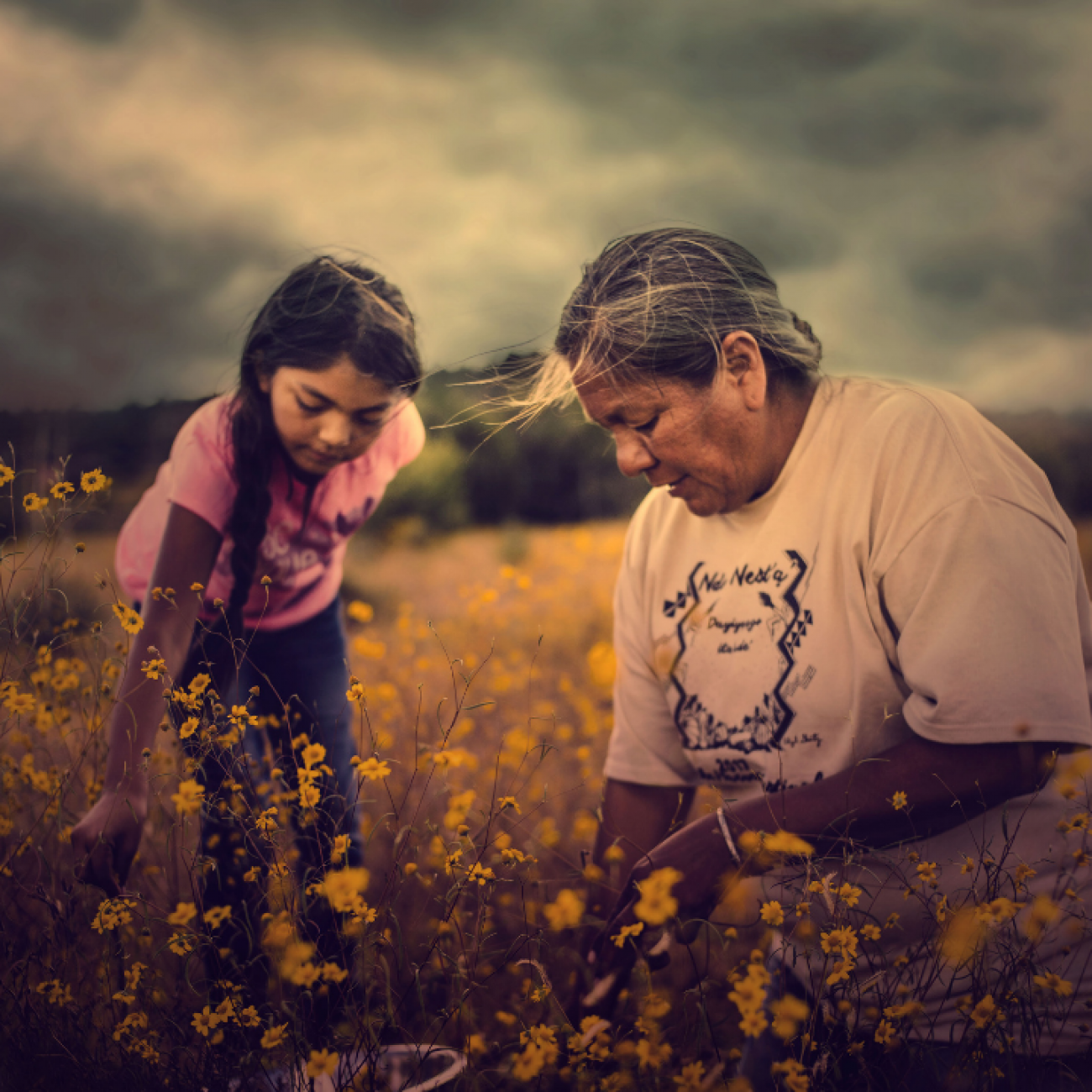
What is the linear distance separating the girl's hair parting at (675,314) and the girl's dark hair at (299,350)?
45cm

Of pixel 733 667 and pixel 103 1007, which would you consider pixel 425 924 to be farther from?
pixel 733 667

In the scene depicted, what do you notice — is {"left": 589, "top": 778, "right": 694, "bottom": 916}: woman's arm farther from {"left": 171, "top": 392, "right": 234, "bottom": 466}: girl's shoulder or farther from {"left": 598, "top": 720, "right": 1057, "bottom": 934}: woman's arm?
{"left": 171, "top": 392, "right": 234, "bottom": 466}: girl's shoulder

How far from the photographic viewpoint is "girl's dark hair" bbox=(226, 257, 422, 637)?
76.7 inches

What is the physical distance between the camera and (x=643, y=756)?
6.08ft

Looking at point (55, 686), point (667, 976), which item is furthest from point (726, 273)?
point (667, 976)

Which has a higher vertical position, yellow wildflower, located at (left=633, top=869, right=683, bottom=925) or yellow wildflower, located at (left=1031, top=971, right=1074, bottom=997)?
yellow wildflower, located at (left=633, top=869, right=683, bottom=925)

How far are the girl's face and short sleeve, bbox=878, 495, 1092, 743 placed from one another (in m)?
1.22

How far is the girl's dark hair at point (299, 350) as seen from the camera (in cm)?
195

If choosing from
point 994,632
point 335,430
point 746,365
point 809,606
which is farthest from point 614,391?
point 994,632

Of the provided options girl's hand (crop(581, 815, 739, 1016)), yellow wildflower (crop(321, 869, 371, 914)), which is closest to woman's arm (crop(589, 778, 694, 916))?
girl's hand (crop(581, 815, 739, 1016))

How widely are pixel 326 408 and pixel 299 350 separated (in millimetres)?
158

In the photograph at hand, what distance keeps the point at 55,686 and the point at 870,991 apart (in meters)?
1.87

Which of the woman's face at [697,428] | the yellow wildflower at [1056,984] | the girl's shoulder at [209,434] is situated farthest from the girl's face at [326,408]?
the yellow wildflower at [1056,984]

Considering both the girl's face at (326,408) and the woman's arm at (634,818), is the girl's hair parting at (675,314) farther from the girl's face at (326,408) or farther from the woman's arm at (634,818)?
the woman's arm at (634,818)
